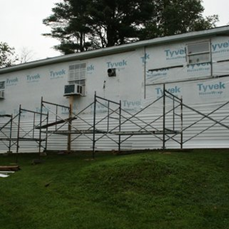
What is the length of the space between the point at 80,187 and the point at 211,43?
8.08 metres

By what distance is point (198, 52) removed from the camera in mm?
13008

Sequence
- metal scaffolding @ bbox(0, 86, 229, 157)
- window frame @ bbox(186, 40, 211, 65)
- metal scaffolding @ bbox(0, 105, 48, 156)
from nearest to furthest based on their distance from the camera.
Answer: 1. metal scaffolding @ bbox(0, 86, 229, 157)
2. window frame @ bbox(186, 40, 211, 65)
3. metal scaffolding @ bbox(0, 105, 48, 156)

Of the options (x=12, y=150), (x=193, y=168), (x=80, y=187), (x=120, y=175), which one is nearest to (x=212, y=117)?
(x=193, y=168)

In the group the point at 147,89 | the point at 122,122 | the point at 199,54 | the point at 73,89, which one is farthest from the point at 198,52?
the point at 73,89

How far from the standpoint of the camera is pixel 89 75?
50.8ft

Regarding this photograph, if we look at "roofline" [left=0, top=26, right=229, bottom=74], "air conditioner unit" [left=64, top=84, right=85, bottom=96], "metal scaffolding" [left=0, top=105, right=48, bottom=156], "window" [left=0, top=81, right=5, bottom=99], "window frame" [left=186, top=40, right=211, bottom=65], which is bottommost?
"metal scaffolding" [left=0, top=105, right=48, bottom=156]

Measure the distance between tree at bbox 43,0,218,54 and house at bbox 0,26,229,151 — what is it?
1108cm

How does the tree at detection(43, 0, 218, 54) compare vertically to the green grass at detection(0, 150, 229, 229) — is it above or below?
above

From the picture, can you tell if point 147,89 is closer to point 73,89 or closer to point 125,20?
point 73,89

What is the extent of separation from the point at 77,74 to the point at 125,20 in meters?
12.6

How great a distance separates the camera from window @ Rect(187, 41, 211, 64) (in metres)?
12.8

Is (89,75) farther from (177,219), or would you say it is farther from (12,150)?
(177,219)

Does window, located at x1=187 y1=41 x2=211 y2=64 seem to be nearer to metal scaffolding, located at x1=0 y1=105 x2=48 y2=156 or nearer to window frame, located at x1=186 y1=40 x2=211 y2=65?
window frame, located at x1=186 y1=40 x2=211 y2=65

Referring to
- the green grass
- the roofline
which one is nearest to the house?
the roofline
